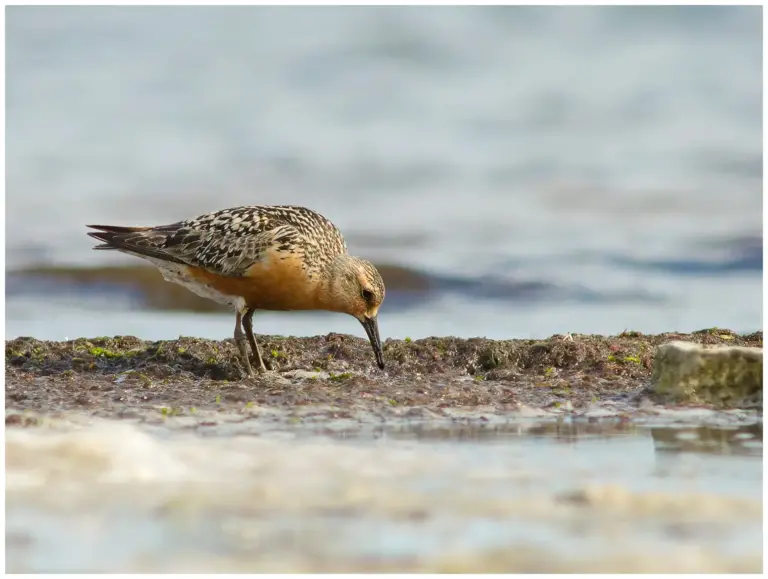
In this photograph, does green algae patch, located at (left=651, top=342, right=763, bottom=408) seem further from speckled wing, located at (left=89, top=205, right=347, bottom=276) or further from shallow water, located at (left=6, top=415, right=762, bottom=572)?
speckled wing, located at (left=89, top=205, right=347, bottom=276)

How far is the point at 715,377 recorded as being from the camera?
24.8ft

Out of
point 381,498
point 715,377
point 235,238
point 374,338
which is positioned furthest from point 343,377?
point 381,498

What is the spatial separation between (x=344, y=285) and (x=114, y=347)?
2.23 meters

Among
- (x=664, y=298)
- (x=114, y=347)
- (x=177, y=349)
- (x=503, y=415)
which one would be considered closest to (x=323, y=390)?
(x=503, y=415)

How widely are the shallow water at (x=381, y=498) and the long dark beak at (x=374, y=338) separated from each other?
8.95 feet

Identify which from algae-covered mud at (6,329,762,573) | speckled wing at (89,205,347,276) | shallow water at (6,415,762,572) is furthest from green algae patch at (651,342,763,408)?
speckled wing at (89,205,347,276)

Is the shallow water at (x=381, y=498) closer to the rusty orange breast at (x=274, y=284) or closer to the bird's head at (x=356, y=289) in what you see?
the rusty orange breast at (x=274, y=284)

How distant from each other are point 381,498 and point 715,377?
343 cm

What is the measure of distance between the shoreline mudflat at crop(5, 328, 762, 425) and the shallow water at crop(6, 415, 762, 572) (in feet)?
2.45

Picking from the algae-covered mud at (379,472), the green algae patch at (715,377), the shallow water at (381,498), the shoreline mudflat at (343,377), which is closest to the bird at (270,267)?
the shoreline mudflat at (343,377)

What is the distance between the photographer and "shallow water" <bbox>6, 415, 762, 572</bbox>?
4.30 m

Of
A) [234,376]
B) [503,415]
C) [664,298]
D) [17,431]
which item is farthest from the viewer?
[664,298]

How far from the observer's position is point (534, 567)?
420 centimetres

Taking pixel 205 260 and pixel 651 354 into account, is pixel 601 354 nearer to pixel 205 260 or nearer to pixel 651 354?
pixel 651 354
